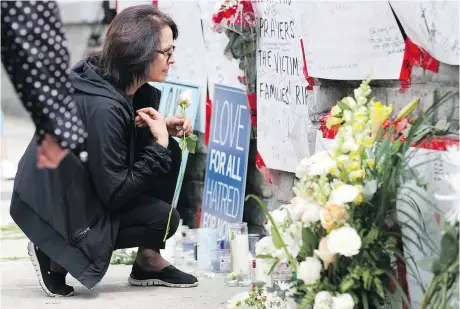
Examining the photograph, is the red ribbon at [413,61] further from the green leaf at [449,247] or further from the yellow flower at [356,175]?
the green leaf at [449,247]

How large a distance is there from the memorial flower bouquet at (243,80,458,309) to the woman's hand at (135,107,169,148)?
63.5 inches

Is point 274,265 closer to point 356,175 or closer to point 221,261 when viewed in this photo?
point 356,175

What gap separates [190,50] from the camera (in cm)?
730

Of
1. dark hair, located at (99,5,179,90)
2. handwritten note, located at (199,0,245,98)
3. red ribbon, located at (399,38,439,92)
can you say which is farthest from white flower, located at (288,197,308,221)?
handwritten note, located at (199,0,245,98)

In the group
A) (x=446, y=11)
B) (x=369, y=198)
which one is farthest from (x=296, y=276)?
(x=446, y=11)

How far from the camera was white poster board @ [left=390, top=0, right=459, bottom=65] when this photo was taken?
3969mm

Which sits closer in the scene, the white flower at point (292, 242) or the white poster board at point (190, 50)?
the white flower at point (292, 242)

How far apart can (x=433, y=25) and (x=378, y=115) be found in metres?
0.65

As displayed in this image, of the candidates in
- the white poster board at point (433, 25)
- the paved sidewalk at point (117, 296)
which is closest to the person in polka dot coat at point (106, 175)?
the paved sidewalk at point (117, 296)

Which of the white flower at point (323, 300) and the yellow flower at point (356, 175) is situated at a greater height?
the yellow flower at point (356, 175)

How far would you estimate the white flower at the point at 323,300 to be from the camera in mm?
3576

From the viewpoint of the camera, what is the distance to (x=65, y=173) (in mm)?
5168

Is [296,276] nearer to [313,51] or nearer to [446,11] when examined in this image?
[446,11]

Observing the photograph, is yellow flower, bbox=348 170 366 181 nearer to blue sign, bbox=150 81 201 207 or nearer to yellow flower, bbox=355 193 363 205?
yellow flower, bbox=355 193 363 205
